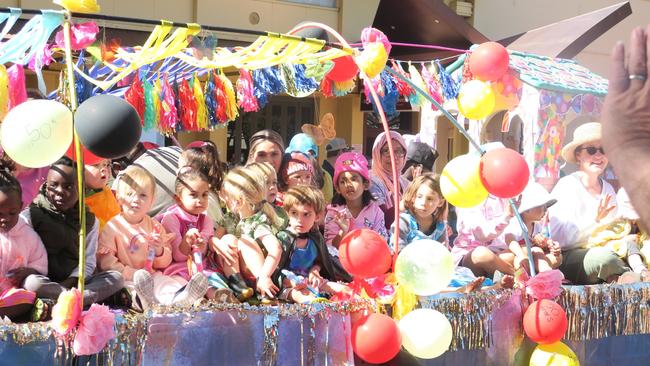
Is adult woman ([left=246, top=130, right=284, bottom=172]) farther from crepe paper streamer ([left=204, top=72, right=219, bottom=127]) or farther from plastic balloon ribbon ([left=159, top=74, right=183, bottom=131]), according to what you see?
plastic balloon ribbon ([left=159, top=74, right=183, bottom=131])

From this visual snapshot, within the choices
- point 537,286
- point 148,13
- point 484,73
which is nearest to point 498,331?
point 537,286

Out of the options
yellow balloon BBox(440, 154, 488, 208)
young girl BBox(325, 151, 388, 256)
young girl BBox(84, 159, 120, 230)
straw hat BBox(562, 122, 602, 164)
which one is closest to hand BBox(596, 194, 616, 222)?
straw hat BBox(562, 122, 602, 164)

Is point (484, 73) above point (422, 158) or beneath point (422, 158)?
above

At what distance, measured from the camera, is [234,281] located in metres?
3.84

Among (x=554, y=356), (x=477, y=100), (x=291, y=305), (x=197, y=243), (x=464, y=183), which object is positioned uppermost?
(x=477, y=100)

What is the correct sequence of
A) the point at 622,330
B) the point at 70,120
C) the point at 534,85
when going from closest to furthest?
1. the point at 70,120
2. the point at 622,330
3. the point at 534,85

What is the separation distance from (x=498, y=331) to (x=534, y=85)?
8.20 feet

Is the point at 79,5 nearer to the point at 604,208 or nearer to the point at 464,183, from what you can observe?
the point at 464,183

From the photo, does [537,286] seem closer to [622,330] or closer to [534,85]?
[622,330]

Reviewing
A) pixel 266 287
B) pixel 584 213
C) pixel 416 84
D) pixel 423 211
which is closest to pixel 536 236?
pixel 584 213

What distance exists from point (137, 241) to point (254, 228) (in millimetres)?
582

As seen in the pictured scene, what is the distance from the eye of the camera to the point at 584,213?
5418 millimetres

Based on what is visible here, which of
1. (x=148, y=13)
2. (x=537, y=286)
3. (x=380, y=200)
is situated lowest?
(x=537, y=286)

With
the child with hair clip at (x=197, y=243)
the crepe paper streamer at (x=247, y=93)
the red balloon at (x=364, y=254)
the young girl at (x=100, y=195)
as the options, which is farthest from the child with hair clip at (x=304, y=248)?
the young girl at (x=100, y=195)
